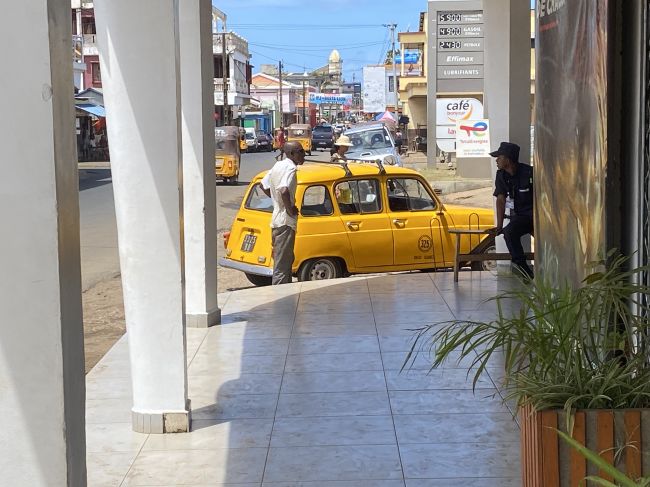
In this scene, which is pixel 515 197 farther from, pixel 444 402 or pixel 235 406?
pixel 235 406

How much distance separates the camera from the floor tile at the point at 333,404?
7.11m

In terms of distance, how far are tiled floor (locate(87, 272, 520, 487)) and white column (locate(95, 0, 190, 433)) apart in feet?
1.13

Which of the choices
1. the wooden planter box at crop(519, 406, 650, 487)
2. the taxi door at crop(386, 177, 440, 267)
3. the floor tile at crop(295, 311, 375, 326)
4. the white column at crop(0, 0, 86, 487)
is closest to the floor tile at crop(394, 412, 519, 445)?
the wooden planter box at crop(519, 406, 650, 487)

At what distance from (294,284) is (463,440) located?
6575 mm

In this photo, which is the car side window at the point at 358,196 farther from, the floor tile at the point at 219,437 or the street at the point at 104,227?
the floor tile at the point at 219,437

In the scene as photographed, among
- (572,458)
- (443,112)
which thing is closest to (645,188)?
(572,458)

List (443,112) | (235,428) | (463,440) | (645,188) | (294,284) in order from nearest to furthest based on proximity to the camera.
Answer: (645,188) < (463,440) < (235,428) < (294,284) < (443,112)

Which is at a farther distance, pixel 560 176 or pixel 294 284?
pixel 294 284

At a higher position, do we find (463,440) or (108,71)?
(108,71)

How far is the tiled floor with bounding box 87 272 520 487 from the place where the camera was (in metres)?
5.91

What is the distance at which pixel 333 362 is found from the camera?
8.66m

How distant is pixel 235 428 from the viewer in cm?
A: 682

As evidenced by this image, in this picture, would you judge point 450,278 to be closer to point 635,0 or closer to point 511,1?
point 511,1

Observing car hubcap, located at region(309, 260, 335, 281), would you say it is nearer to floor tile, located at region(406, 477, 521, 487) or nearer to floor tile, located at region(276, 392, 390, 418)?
floor tile, located at region(276, 392, 390, 418)
